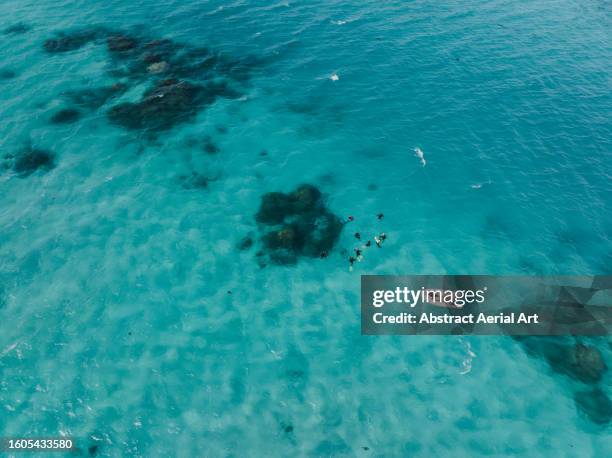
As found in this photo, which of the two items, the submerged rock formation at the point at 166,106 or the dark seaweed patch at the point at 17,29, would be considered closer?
the submerged rock formation at the point at 166,106

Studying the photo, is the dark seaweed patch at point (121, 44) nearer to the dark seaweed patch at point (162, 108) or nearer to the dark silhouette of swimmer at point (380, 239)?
the dark seaweed patch at point (162, 108)

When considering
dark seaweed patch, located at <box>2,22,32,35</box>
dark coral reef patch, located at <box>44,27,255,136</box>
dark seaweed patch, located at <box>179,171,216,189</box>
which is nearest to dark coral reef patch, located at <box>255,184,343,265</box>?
dark seaweed patch, located at <box>179,171,216,189</box>

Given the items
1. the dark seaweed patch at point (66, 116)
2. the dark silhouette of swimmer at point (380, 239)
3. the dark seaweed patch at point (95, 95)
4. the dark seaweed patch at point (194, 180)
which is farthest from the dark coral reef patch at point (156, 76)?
the dark silhouette of swimmer at point (380, 239)

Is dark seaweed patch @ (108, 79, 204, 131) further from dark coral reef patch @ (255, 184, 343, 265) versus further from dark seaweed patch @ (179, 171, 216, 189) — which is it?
dark coral reef patch @ (255, 184, 343, 265)

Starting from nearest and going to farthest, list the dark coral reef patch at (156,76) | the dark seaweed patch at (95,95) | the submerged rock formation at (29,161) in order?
the submerged rock formation at (29,161) < the dark coral reef patch at (156,76) < the dark seaweed patch at (95,95)

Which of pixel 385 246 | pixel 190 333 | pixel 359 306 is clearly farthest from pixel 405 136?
pixel 190 333

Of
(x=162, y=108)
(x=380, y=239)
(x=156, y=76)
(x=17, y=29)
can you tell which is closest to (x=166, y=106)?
(x=162, y=108)

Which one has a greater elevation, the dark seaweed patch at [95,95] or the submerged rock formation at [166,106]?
the dark seaweed patch at [95,95]
